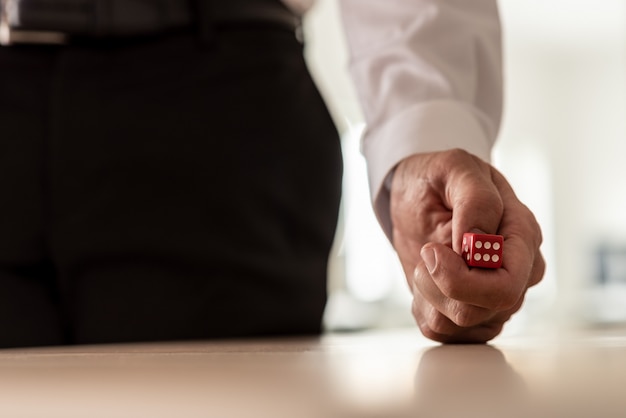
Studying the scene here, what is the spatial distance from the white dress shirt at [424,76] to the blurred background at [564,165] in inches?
275

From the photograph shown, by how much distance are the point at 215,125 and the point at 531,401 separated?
2.09 ft

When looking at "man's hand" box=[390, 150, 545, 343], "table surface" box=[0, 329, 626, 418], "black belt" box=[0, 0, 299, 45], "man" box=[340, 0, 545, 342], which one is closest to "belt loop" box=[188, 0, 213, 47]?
"black belt" box=[0, 0, 299, 45]

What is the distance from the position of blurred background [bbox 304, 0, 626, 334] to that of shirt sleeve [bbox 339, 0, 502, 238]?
6.98 metres

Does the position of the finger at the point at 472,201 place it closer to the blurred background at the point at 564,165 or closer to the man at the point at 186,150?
the man at the point at 186,150

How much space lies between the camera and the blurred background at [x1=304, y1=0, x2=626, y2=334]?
7.93 m

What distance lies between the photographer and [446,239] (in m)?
0.57

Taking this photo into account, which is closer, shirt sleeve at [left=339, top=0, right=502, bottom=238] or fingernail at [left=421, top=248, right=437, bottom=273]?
fingernail at [left=421, top=248, right=437, bottom=273]

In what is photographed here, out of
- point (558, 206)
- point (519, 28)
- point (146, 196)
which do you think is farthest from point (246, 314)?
point (558, 206)

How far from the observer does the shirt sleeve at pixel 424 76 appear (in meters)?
0.69

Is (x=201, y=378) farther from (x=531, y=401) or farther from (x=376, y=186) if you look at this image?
(x=376, y=186)

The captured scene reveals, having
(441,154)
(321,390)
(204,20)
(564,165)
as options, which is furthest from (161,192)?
(564,165)

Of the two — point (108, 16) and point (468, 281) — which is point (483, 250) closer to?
point (468, 281)

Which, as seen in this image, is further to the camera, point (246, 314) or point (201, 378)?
point (246, 314)

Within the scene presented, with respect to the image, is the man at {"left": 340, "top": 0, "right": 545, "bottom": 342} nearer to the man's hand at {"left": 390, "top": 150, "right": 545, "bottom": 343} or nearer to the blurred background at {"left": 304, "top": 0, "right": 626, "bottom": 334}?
the man's hand at {"left": 390, "top": 150, "right": 545, "bottom": 343}
